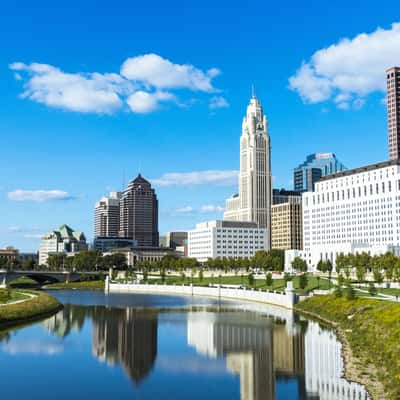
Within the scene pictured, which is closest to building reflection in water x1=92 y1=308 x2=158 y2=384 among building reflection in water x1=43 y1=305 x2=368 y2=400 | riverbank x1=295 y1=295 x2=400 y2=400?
building reflection in water x1=43 y1=305 x2=368 y2=400

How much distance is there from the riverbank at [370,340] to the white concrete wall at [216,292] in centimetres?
1795

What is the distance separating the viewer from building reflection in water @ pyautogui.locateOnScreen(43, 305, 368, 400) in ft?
141

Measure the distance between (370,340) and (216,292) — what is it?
83.4 m

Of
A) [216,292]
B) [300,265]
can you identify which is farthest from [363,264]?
[216,292]

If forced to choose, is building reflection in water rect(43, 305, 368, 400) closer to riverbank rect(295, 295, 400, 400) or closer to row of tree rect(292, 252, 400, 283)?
riverbank rect(295, 295, 400, 400)

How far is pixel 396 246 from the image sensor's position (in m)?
198

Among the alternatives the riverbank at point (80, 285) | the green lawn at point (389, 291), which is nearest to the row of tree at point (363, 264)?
the green lawn at point (389, 291)

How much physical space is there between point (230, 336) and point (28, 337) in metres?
23.1

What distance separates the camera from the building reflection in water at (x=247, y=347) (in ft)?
141

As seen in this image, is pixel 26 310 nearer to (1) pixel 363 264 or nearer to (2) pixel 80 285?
(1) pixel 363 264

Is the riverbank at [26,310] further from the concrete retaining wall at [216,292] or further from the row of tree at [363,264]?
the row of tree at [363,264]

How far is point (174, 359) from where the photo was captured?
53938 millimetres

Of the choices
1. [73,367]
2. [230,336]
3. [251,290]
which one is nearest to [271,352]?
[230,336]

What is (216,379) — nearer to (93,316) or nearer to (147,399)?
(147,399)
